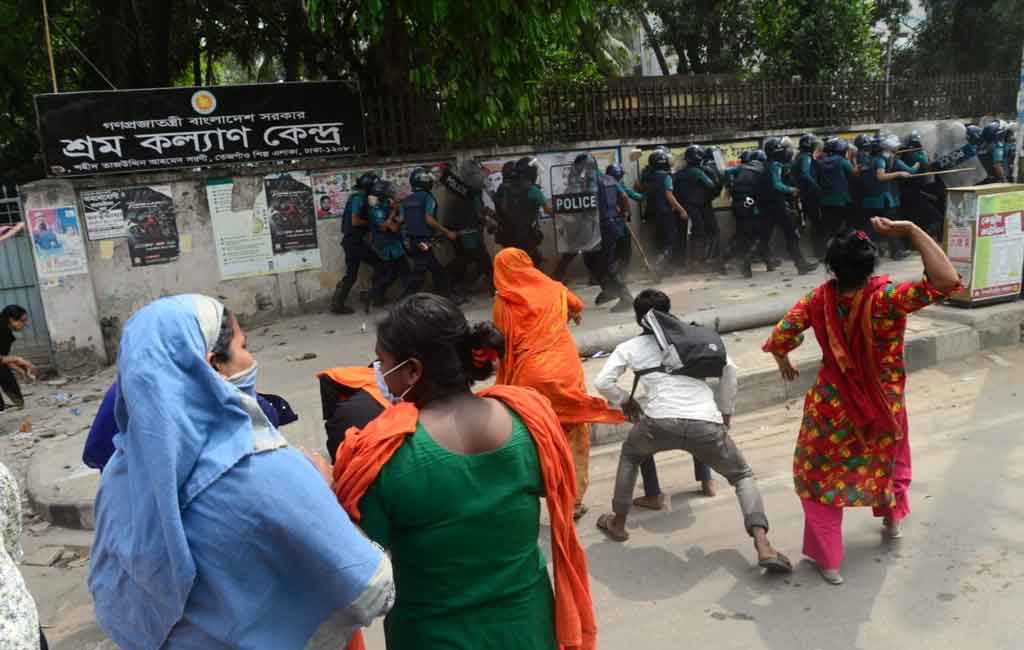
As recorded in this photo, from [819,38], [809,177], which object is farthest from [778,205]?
[819,38]

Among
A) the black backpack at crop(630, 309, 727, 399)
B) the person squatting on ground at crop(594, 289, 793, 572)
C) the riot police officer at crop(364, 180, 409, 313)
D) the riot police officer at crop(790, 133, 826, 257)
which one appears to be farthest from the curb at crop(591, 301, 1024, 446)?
the riot police officer at crop(364, 180, 409, 313)

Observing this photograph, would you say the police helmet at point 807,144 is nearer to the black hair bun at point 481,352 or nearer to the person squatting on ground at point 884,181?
the person squatting on ground at point 884,181

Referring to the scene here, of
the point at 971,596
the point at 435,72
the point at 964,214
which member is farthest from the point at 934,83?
the point at 971,596

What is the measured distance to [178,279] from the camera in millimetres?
9086

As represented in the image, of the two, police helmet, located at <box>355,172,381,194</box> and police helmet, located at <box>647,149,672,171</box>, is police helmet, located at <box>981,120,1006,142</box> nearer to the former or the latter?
police helmet, located at <box>647,149,672,171</box>

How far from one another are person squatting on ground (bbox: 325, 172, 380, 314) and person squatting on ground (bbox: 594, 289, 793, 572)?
235 inches

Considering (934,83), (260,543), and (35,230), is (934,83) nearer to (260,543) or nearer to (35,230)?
(35,230)

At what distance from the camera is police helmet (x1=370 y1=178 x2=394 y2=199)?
31.0 ft

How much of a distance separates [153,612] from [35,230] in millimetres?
7974

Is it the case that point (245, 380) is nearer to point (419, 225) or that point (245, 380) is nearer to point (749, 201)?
point (419, 225)

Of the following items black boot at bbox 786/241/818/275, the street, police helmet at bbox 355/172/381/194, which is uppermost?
police helmet at bbox 355/172/381/194

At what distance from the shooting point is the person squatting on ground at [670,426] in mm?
3834

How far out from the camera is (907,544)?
3.98 m

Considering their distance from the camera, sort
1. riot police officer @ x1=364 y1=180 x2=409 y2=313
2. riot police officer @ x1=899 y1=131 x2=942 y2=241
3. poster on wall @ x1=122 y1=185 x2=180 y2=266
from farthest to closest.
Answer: riot police officer @ x1=899 y1=131 x2=942 y2=241 < riot police officer @ x1=364 y1=180 x2=409 y2=313 < poster on wall @ x1=122 y1=185 x2=180 y2=266
